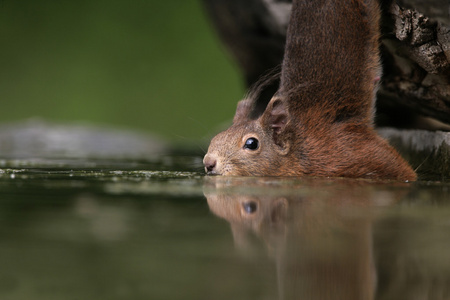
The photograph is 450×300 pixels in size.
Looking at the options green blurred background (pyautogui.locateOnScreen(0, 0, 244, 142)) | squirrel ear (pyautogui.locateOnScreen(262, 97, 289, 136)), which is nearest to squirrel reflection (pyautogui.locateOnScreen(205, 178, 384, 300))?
squirrel ear (pyautogui.locateOnScreen(262, 97, 289, 136))

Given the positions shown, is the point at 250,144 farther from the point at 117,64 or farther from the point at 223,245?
the point at 117,64

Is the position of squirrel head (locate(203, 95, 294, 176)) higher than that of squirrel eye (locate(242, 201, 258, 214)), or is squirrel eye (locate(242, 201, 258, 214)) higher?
squirrel head (locate(203, 95, 294, 176))

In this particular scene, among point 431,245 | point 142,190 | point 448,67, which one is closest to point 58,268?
point 431,245

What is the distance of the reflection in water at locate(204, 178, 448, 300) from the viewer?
0.70 meters

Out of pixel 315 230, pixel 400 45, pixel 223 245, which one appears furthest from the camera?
pixel 400 45

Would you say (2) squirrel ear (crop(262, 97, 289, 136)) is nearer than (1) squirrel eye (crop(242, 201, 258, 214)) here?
No

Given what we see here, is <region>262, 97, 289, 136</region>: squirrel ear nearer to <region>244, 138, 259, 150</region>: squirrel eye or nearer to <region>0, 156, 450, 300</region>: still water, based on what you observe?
<region>244, 138, 259, 150</region>: squirrel eye

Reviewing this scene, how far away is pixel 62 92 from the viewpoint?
869 cm

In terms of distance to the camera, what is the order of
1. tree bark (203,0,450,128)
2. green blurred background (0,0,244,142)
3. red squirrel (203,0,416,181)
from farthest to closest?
green blurred background (0,0,244,142) < red squirrel (203,0,416,181) < tree bark (203,0,450,128)

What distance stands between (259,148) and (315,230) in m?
1.53

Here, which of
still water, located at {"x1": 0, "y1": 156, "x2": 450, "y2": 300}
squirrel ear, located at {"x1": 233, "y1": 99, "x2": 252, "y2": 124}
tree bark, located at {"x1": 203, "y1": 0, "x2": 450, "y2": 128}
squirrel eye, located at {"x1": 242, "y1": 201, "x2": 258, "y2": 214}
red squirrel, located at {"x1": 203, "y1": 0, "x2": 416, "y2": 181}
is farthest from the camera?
squirrel ear, located at {"x1": 233, "y1": 99, "x2": 252, "y2": 124}

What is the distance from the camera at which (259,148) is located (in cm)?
253

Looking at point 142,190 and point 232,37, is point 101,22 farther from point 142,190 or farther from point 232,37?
point 142,190

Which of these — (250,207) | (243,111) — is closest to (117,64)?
(243,111)
